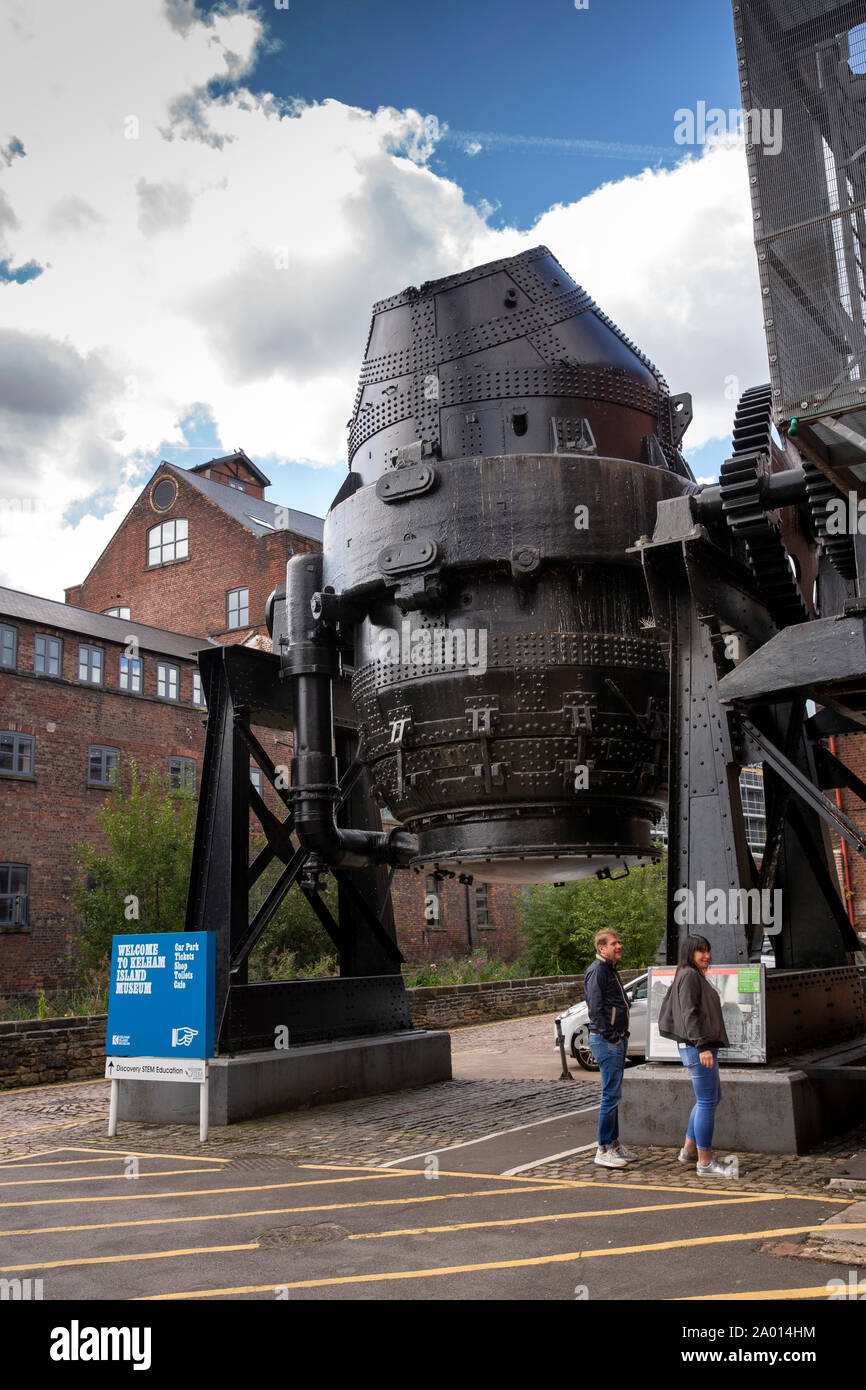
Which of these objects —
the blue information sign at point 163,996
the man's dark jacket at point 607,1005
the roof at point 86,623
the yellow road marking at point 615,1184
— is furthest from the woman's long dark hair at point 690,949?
the roof at point 86,623

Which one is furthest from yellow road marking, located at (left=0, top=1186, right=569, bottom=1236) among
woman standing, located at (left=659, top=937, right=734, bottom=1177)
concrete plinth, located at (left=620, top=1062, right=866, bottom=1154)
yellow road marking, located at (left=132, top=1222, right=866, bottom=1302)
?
concrete plinth, located at (left=620, top=1062, right=866, bottom=1154)

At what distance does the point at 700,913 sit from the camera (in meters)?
9.07

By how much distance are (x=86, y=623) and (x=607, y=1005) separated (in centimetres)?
2858

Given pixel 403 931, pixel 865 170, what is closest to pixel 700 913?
pixel 865 170

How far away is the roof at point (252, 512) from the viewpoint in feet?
148

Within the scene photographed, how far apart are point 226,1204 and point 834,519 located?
6.29 metres

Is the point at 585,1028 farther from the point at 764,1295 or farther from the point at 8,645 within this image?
the point at 8,645

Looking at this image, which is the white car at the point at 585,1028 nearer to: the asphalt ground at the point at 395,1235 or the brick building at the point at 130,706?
the asphalt ground at the point at 395,1235

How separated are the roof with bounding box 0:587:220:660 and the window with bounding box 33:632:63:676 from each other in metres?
0.43

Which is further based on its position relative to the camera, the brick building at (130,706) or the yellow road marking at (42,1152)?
the brick building at (130,706)

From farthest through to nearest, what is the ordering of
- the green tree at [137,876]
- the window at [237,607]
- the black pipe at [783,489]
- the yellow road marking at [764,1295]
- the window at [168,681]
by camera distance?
1. the window at [237,607]
2. the window at [168,681]
3. the green tree at [137,876]
4. the black pipe at [783,489]
5. the yellow road marking at [764,1295]

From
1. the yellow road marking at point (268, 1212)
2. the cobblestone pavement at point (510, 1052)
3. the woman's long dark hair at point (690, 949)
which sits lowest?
the cobblestone pavement at point (510, 1052)

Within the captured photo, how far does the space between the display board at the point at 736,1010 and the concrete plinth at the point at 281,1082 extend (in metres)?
4.24

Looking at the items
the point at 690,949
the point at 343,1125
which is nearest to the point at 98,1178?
the point at 343,1125
